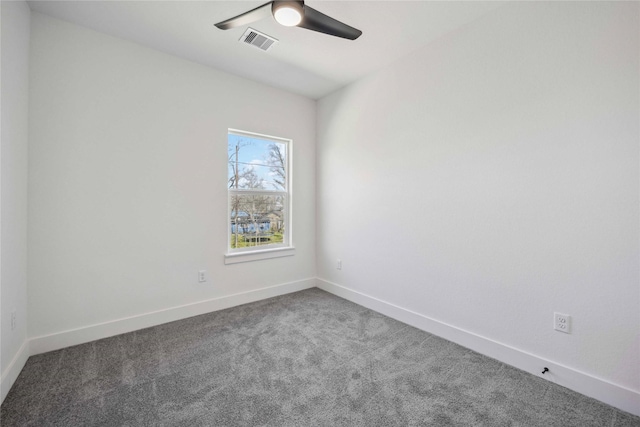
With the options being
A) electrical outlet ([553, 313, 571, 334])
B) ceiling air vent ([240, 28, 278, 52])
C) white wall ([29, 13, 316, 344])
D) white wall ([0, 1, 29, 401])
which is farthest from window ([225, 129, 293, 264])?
electrical outlet ([553, 313, 571, 334])

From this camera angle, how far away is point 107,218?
2.46 meters

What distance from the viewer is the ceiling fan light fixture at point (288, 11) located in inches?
63.5

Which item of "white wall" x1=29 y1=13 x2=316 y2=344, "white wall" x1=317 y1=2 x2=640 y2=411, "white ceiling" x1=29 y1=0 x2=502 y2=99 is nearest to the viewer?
"white wall" x1=317 y1=2 x2=640 y2=411

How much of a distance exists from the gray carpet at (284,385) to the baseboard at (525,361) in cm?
5

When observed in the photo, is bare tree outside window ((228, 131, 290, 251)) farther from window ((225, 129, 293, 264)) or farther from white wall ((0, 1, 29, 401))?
white wall ((0, 1, 29, 401))

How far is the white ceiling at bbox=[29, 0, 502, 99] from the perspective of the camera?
209 cm

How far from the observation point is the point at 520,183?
80.1 inches

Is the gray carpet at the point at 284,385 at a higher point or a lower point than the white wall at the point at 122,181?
lower

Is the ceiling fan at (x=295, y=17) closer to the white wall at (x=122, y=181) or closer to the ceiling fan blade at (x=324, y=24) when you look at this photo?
the ceiling fan blade at (x=324, y=24)

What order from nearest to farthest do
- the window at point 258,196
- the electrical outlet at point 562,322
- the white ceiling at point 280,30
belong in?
Result: the electrical outlet at point 562,322 < the white ceiling at point 280,30 < the window at point 258,196

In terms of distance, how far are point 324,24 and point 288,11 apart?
0.24 m

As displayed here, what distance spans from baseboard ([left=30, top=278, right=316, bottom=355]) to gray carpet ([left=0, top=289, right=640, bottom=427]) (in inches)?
3.8

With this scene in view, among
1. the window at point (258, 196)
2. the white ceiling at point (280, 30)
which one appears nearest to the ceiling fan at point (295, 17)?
the white ceiling at point (280, 30)

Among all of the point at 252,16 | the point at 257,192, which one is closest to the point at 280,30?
the point at 252,16
